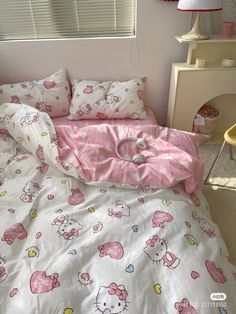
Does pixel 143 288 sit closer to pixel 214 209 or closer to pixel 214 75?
pixel 214 209

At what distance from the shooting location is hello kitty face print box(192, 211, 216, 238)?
1.12 m

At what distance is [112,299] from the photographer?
82cm

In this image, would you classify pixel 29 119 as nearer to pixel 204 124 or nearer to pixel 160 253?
pixel 160 253

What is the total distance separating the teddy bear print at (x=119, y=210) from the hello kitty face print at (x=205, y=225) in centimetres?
31

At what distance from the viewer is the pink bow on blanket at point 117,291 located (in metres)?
0.83

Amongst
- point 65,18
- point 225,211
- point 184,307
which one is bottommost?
point 225,211

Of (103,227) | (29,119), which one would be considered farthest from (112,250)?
(29,119)

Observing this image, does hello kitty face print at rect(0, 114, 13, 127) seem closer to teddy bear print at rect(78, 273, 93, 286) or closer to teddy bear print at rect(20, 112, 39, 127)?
teddy bear print at rect(20, 112, 39, 127)

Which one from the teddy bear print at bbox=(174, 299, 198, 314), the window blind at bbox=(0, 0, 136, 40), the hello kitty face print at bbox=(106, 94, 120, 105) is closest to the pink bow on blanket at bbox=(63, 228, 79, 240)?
the teddy bear print at bbox=(174, 299, 198, 314)

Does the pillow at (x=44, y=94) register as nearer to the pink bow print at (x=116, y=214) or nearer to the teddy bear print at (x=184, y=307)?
the pink bow print at (x=116, y=214)

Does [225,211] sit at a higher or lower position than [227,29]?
lower

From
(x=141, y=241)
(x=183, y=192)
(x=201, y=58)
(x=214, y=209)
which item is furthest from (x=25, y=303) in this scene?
(x=201, y=58)

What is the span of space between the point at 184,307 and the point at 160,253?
0.20 meters

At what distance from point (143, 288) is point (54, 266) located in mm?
321
